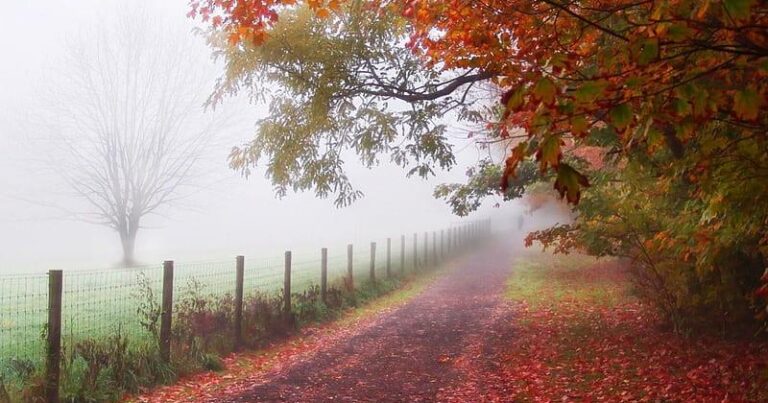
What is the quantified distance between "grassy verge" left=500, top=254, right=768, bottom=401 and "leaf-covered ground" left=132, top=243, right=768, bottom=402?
16 millimetres

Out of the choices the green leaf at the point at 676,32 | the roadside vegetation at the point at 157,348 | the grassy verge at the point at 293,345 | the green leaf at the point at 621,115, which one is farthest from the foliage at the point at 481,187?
the green leaf at the point at 621,115

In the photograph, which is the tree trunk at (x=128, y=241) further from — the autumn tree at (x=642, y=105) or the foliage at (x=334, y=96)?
the autumn tree at (x=642, y=105)

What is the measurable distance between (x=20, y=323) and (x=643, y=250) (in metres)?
10.9

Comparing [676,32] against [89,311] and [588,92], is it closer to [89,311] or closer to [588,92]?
[588,92]

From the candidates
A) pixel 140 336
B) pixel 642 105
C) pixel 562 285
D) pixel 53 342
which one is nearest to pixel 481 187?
pixel 562 285

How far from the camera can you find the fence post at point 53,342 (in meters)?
6.36

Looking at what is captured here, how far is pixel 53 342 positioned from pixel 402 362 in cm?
461

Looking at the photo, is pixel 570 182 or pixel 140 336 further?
pixel 140 336

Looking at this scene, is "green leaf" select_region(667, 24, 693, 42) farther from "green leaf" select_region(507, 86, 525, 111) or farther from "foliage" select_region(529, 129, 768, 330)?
"foliage" select_region(529, 129, 768, 330)

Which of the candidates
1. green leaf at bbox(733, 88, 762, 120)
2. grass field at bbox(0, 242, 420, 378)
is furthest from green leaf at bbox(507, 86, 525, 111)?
grass field at bbox(0, 242, 420, 378)

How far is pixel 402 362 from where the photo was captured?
29.7ft

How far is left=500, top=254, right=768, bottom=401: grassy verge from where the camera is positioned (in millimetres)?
7043

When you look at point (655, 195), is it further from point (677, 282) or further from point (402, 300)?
point (402, 300)

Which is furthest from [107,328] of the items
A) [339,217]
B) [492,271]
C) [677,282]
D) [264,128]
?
[339,217]
